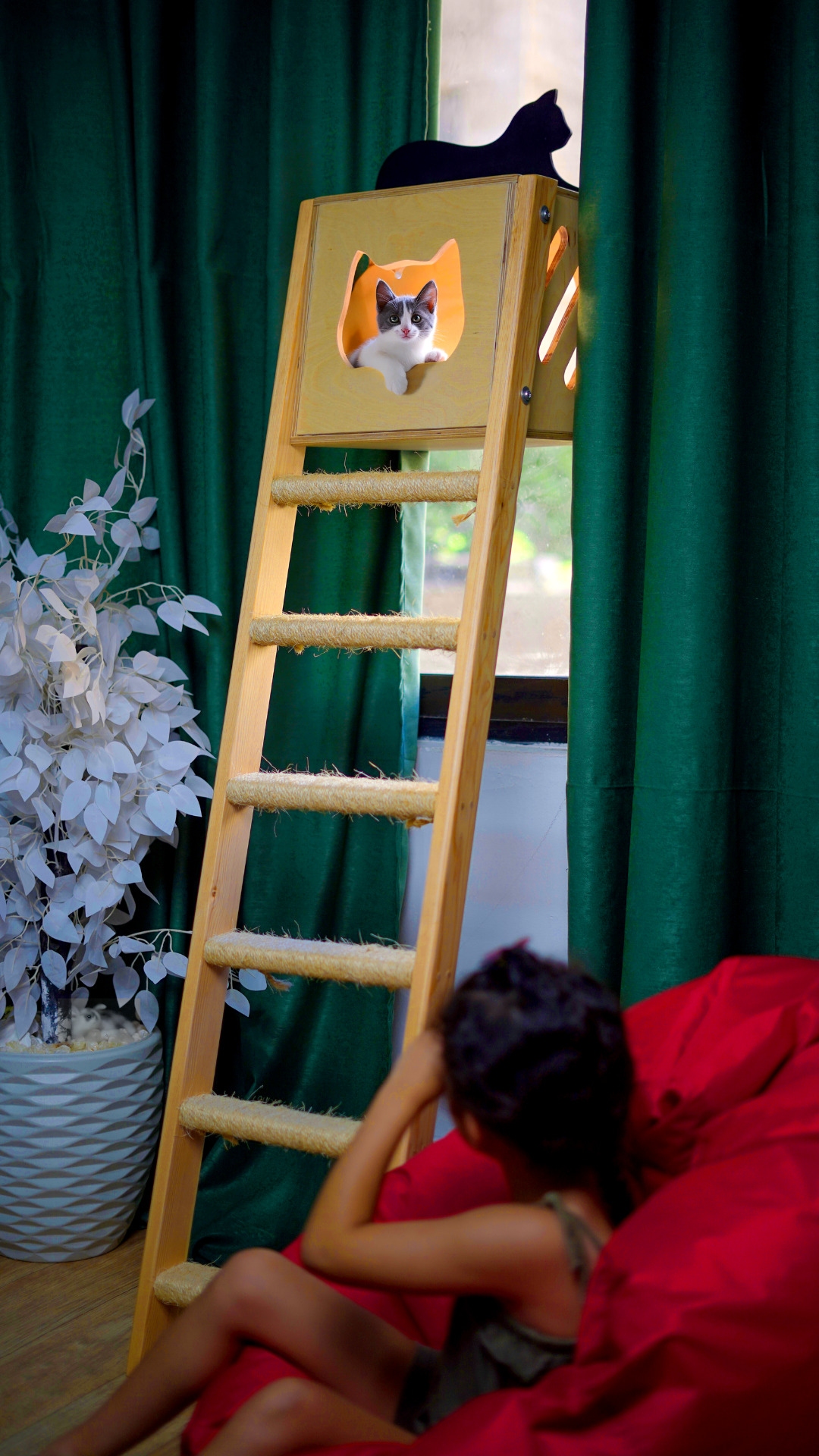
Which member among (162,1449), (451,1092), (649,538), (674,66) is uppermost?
(674,66)

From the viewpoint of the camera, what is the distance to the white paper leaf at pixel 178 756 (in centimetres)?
191

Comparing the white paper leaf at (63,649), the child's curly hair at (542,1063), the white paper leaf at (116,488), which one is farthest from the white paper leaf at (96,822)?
the child's curly hair at (542,1063)

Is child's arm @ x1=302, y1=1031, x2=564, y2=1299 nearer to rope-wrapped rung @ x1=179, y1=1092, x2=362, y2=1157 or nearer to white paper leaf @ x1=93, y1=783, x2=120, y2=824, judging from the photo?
rope-wrapped rung @ x1=179, y1=1092, x2=362, y2=1157

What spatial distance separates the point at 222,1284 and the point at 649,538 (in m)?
1.08

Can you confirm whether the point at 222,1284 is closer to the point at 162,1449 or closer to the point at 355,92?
the point at 162,1449

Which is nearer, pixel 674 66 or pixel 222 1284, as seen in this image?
pixel 222 1284

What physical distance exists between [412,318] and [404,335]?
3cm

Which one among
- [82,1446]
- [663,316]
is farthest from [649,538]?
[82,1446]

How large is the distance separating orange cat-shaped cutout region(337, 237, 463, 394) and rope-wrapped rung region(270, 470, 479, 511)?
0.13 meters

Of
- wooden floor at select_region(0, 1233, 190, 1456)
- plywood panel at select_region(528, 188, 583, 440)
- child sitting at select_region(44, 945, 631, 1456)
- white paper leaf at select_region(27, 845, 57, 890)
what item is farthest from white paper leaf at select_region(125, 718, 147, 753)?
child sitting at select_region(44, 945, 631, 1456)

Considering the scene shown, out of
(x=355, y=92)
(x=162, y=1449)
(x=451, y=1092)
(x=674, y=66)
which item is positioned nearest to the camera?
(x=451, y=1092)

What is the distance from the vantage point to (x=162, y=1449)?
150cm

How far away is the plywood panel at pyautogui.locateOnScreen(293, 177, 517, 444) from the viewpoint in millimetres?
1659

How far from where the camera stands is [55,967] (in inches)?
76.3
